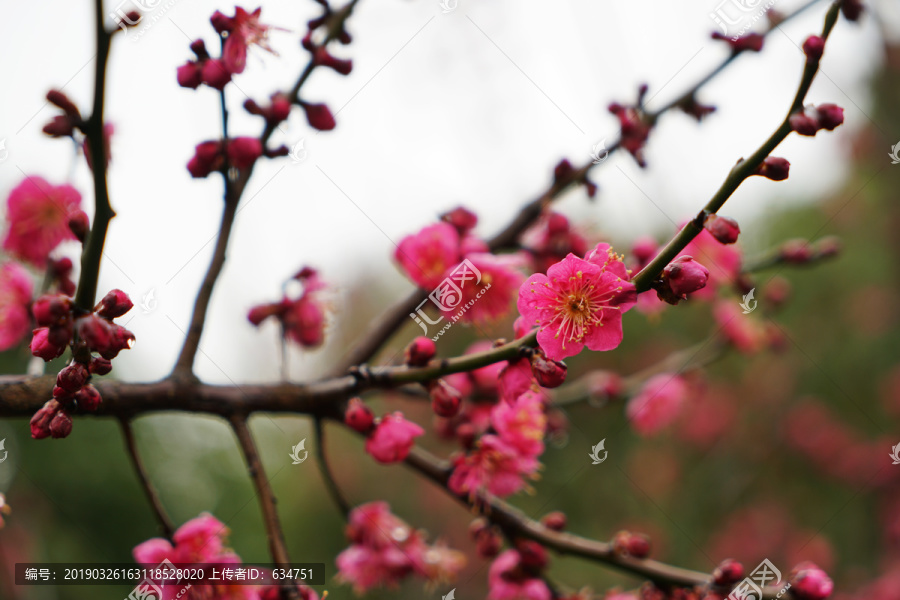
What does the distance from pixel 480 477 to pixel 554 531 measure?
325 mm

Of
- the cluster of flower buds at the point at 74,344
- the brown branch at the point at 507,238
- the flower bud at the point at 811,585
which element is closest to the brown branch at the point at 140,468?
the cluster of flower buds at the point at 74,344

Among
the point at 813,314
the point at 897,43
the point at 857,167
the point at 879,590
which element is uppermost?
the point at 897,43

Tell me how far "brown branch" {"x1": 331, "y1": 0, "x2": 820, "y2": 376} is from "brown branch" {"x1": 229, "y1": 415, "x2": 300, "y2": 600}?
16.5 inches

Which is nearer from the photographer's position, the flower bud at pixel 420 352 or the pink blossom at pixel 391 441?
the flower bud at pixel 420 352

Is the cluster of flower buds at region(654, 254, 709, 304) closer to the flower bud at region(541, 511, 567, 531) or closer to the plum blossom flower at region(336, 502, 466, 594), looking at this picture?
the flower bud at region(541, 511, 567, 531)

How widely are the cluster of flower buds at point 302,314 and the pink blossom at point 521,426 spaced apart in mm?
715

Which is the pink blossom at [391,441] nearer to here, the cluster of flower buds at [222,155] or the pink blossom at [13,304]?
the cluster of flower buds at [222,155]

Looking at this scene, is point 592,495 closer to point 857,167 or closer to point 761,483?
point 761,483

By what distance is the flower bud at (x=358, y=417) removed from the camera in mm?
1393

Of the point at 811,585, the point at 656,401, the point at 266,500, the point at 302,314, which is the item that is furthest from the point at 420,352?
the point at 656,401

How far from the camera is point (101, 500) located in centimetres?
614

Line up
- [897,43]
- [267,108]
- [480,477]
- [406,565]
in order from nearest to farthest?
[267,108] → [480,477] → [406,565] → [897,43]

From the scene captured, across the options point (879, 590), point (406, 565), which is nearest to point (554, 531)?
point (406, 565)

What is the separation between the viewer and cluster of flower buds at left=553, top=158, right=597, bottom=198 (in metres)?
1.93
